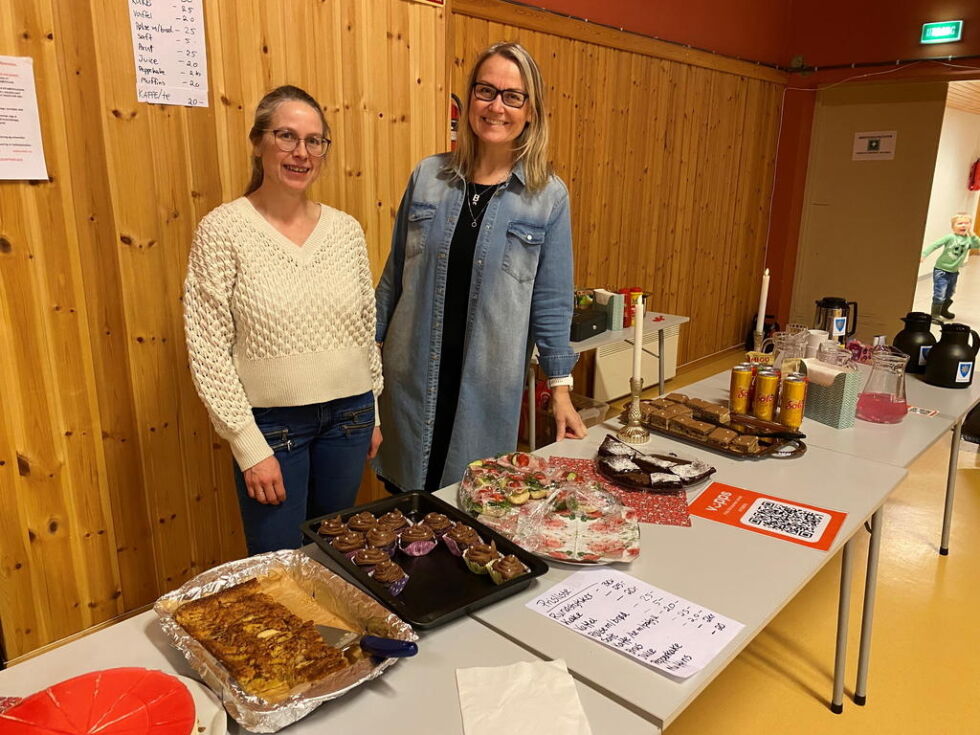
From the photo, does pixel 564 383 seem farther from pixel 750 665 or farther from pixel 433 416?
pixel 750 665

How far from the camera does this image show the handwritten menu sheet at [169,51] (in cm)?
207

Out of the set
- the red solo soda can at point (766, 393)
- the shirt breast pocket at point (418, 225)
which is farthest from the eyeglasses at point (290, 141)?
the red solo soda can at point (766, 393)

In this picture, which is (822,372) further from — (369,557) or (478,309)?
(369,557)

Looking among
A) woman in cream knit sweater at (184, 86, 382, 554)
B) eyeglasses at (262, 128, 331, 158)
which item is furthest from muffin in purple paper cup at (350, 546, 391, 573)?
eyeglasses at (262, 128, 331, 158)

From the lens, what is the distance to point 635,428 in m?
2.01

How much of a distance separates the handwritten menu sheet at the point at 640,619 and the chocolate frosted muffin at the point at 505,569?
5 centimetres

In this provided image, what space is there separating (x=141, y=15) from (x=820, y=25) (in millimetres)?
5306

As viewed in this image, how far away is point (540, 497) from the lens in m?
1.58

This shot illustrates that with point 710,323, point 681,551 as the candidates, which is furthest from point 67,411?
point 710,323

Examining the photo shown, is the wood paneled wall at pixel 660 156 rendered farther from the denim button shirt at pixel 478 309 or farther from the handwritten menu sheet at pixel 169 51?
the denim button shirt at pixel 478 309

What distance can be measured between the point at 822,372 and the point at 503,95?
48.3 inches

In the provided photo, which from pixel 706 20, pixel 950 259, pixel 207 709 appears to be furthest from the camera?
pixel 950 259

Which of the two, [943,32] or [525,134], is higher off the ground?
[943,32]

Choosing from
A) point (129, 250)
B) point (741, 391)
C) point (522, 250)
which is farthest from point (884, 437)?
point (129, 250)
